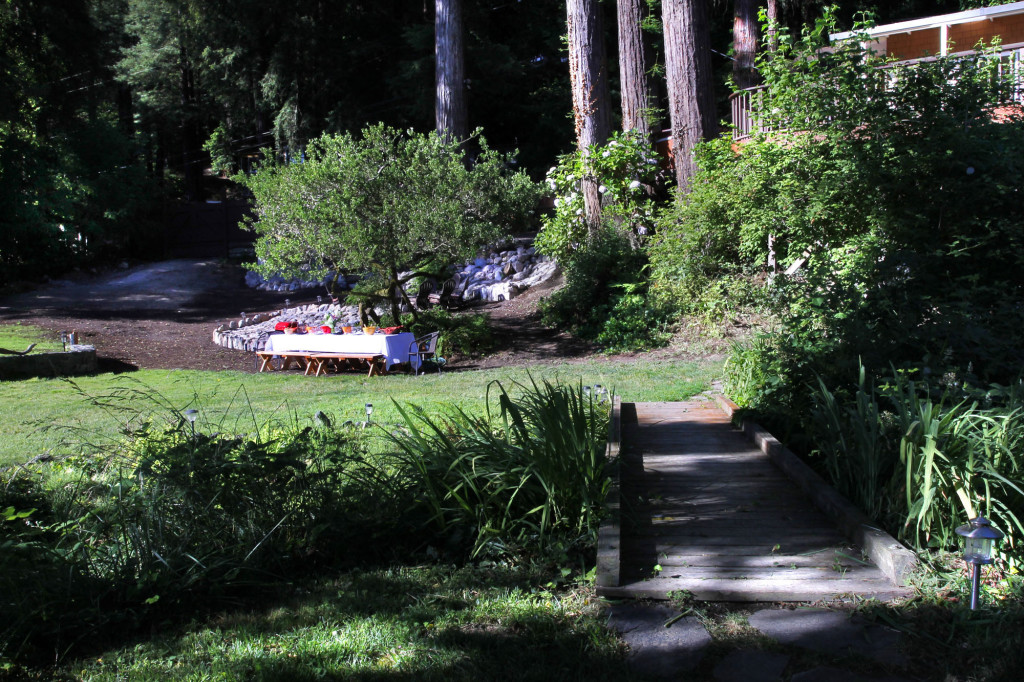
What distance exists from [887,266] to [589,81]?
439 inches

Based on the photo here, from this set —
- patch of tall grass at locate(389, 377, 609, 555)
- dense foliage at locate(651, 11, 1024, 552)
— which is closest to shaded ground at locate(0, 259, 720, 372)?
dense foliage at locate(651, 11, 1024, 552)

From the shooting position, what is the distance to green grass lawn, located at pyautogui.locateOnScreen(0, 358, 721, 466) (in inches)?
306

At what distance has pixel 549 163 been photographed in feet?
95.8

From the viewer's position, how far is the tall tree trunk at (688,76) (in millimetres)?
14695

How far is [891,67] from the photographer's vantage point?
30.3 feet

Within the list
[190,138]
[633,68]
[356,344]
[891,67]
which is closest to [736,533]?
[891,67]

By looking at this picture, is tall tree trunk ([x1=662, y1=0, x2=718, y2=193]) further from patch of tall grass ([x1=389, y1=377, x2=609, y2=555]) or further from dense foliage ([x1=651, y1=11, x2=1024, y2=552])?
patch of tall grass ([x1=389, y1=377, x2=609, y2=555])

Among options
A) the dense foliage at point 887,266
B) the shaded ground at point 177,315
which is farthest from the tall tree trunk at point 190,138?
the dense foliage at point 887,266

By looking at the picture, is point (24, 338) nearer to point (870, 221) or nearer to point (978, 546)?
point (870, 221)

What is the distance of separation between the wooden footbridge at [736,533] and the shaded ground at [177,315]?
6.64 metres

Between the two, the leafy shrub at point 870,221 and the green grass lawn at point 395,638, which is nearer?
the green grass lawn at point 395,638

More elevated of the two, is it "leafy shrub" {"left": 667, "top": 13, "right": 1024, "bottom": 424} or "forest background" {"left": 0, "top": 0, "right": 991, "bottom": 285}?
"forest background" {"left": 0, "top": 0, "right": 991, "bottom": 285}

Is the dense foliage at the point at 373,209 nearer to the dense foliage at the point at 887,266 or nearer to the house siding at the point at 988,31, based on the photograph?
the dense foliage at the point at 887,266

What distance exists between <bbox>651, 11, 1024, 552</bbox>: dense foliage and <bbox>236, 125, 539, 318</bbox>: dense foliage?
4.44 m
